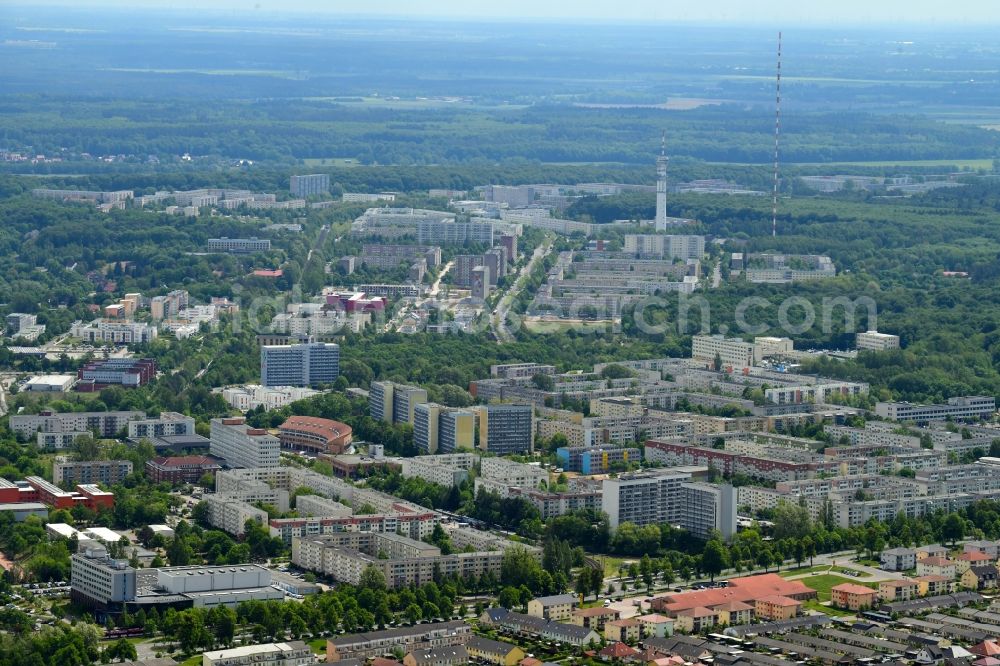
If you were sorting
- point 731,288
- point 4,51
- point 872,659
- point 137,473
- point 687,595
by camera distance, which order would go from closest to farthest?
point 872,659 < point 687,595 < point 137,473 < point 731,288 < point 4,51

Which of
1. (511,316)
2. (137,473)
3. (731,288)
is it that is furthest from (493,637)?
(731,288)

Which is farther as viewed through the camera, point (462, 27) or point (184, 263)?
point (462, 27)

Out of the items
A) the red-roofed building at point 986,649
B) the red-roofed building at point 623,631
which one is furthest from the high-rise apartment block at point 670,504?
the red-roofed building at point 986,649

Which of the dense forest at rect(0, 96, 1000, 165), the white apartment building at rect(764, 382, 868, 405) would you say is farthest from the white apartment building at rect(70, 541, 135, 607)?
the dense forest at rect(0, 96, 1000, 165)

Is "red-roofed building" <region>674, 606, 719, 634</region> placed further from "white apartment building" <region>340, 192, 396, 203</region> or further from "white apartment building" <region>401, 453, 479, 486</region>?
"white apartment building" <region>340, 192, 396, 203</region>

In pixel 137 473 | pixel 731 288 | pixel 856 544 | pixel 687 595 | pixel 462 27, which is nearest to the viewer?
pixel 687 595

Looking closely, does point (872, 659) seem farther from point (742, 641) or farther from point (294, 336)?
point (294, 336)
